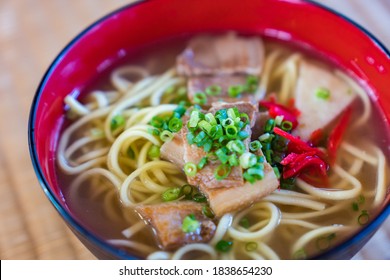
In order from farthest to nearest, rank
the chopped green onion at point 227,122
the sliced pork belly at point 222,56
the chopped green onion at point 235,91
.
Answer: the sliced pork belly at point 222,56
the chopped green onion at point 235,91
the chopped green onion at point 227,122

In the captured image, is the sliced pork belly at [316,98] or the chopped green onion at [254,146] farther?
the sliced pork belly at [316,98]

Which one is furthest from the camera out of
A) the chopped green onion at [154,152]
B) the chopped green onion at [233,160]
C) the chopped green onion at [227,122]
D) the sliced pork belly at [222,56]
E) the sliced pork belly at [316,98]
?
the sliced pork belly at [222,56]

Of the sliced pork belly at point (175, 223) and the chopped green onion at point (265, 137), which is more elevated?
the chopped green onion at point (265, 137)

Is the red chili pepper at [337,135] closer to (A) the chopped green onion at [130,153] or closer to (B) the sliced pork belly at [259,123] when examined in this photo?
(B) the sliced pork belly at [259,123]

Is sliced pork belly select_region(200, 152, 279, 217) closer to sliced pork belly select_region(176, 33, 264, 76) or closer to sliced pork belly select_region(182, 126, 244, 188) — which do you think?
sliced pork belly select_region(182, 126, 244, 188)

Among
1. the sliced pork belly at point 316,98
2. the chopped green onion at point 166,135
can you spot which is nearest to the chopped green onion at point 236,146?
the chopped green onion at point 166,135

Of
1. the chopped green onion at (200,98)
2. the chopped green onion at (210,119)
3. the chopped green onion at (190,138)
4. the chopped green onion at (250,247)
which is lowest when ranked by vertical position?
the chopped green onion at (250,247)

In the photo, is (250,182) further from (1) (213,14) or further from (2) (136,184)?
(1) (213,14)
